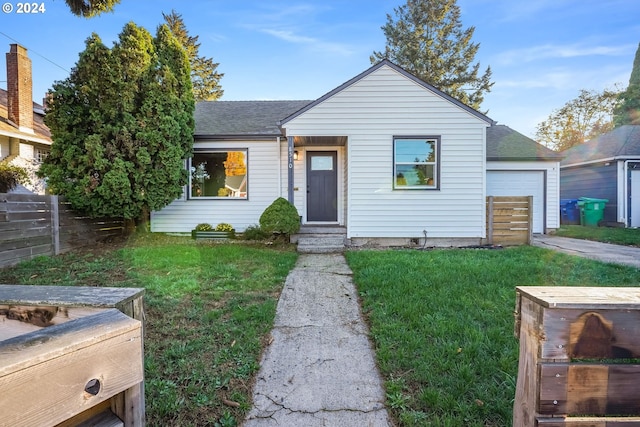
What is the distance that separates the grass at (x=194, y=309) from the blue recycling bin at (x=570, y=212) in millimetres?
13762

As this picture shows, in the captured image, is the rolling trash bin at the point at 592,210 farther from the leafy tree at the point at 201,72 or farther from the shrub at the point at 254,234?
the leafy tree at the point at 201,72

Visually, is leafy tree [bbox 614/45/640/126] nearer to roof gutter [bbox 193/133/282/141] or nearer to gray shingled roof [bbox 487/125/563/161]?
gray shingled roof [bbox 487/125/563/161]

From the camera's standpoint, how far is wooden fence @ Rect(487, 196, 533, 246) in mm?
8125

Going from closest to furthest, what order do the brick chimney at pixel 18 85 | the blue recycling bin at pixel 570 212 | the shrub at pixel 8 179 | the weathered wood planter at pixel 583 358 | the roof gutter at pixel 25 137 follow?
the weathered wood planter at pixel 583 358 < the shrub at pixel 8 179 < the roof gutter at pixel 25 137 < the brick chimney at pixel 18 85 < the blue recycling bin at pixel 570 212

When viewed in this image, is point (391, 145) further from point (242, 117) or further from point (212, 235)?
point (212, 235)

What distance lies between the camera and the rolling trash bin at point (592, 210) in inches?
518

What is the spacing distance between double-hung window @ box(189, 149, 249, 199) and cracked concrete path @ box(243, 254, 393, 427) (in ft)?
19.1

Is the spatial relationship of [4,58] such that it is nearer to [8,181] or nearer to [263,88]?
[8,181]

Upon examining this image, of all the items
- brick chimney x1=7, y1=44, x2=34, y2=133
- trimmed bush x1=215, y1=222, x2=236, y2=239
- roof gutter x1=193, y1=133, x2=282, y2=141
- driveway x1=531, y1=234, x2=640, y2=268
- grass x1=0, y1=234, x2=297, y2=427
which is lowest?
grass x1=0, y1=234, x2=297, y2=427

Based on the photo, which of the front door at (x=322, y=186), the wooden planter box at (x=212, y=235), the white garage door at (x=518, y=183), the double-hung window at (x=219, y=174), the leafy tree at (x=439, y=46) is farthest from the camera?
the leafy tree at (x=439, y=46)

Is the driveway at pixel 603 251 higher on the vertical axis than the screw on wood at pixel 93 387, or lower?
lower

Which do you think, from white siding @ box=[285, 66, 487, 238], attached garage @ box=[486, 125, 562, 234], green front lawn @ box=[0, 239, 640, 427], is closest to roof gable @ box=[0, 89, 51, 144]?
green front lawn @ box=[0, 239, 640, 427]

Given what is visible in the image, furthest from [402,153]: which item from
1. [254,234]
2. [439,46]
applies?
[439,46]

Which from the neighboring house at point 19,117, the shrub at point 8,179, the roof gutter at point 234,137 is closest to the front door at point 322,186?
the roof gutter at point 234,137
